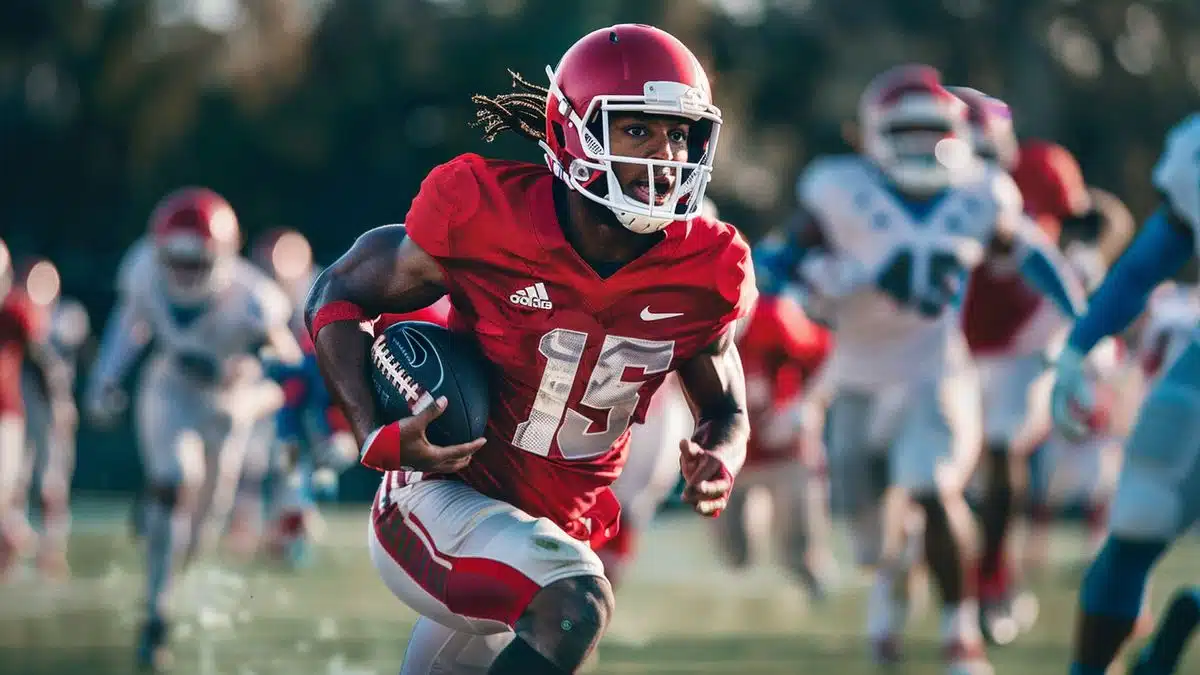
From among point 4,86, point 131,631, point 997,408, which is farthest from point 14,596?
point 4,86

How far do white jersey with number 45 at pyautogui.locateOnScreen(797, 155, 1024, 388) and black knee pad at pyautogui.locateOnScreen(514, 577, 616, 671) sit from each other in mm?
3991

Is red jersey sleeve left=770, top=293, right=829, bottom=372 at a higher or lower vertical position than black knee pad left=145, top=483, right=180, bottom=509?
lower

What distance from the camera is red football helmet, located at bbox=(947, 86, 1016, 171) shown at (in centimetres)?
854

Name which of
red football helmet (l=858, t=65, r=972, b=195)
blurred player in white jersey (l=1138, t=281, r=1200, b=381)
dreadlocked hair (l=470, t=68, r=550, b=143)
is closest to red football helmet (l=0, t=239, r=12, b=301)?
red football helmet (l=858, t=65, r=972, b=195)

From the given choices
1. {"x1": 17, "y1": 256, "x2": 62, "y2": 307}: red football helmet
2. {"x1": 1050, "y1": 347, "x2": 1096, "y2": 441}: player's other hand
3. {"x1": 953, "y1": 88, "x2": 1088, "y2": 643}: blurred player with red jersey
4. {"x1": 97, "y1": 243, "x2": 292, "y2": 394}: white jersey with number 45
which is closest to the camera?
{"x1": 1050, "y1": 347, "x2": 1096, "y2": 441}: player's other hand

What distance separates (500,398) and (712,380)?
0.46 metres

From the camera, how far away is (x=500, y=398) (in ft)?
12.9

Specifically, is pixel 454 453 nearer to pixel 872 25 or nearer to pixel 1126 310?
pixel 1126 310

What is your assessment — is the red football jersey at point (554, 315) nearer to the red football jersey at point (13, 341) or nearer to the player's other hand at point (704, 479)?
the player's other hand at point (704, 479)

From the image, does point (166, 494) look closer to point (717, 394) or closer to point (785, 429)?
point (785, 429)

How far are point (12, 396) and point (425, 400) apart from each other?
815 centimetres

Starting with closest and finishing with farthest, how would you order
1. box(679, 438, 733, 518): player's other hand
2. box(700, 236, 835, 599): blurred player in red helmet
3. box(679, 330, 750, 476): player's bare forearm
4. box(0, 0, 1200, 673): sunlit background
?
box(679, 438, 733, 518): player's other hand < box(679, 330, 750, 476): player's bare forearm < box(700, 236, 835, 599): blurred player in red helmet < box(0, 0, 1200, 673): sunlit background

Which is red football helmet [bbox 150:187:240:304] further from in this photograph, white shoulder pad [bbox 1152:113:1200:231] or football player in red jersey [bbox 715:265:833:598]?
white shoulder pad [bbox 1152:113:1200:231]

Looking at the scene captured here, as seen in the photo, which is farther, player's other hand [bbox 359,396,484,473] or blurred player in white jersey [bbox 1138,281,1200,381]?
blurred player in white jersey [bbox 1138,281,1200,381]
